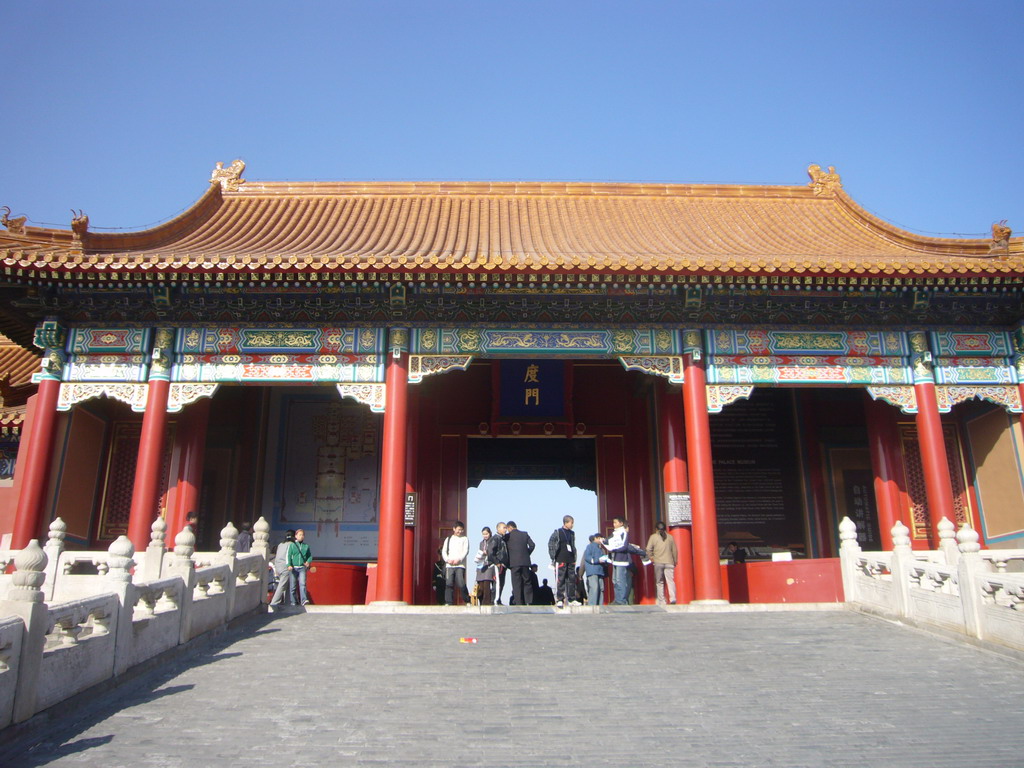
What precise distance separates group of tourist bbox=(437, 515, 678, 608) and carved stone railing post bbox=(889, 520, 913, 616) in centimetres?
306

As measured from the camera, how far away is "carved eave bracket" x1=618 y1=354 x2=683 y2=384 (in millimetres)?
12312

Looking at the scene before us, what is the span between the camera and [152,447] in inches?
462

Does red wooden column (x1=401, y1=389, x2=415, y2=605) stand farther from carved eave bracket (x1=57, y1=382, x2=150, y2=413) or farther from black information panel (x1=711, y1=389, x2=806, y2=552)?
black information panel (x1=711, y1=389, x2=806, y2=552)

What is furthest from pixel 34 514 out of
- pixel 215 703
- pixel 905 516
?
pixel 905 516

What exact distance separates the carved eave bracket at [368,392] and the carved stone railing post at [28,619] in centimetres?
655

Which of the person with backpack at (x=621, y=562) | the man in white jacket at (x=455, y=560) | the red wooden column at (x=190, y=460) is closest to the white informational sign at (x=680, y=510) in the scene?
the person with backpack at (x=621, y=562)

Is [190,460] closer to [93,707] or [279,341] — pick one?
[279,341]

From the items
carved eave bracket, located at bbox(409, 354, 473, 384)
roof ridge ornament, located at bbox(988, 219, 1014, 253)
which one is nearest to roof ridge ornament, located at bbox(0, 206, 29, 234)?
carved eave bracket, located at bbox(409, 354, 473, 384)

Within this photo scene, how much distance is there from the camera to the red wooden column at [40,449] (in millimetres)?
11555

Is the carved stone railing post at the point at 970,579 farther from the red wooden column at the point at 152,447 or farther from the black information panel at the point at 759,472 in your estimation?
the red wooden column at the point at 152,447

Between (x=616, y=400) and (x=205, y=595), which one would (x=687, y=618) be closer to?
(x=205, y=595)

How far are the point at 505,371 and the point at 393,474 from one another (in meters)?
4.17

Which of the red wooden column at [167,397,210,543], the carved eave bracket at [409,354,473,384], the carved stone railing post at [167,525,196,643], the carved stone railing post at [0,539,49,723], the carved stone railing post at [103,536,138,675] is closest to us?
the carved stone railing post at [0,539,49,723]

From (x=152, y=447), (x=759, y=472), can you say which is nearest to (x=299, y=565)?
(x=152, y=447)
